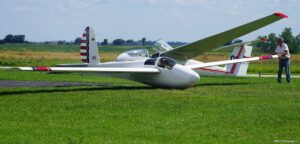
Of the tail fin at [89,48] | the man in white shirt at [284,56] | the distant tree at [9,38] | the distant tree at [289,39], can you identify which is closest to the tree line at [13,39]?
the distant tree at [9,38]

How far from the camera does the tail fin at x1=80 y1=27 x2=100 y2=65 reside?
2281cm

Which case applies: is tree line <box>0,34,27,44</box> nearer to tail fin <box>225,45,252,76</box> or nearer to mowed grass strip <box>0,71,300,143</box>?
tail fin <box>225,45,252,76</box>

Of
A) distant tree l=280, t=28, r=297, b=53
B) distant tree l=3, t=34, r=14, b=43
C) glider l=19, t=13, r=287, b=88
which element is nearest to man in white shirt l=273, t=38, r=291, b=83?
glider l=19, t=13, r=287, b=88

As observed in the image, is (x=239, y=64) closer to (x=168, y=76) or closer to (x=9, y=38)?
(x=168, y=76)

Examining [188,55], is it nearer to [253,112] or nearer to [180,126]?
[253,112]

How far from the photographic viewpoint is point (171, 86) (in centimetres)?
1761

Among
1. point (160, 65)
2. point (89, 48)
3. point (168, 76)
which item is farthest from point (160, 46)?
point (168, 76)

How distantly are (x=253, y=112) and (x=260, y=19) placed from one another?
8332mm

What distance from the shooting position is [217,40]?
20.9 metres

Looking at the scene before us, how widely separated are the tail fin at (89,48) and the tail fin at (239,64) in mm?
6643

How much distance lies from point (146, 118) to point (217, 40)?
11.4 m

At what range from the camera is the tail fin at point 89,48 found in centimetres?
2281

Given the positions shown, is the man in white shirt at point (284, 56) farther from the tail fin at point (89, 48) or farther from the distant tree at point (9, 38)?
the distant tree at point (9, 38)

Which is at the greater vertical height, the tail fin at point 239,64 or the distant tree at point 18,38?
the distant tree at point 18,38
